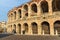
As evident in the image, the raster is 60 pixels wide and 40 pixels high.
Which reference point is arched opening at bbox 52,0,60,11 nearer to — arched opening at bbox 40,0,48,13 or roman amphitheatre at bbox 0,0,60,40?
roman amphitheatre at bbox 0,0,60,40

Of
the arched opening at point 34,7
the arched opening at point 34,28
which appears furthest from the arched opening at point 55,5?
the arched opening at point 34,28

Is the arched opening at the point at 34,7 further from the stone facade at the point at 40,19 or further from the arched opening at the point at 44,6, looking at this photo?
the arched opening at the point at 44,6

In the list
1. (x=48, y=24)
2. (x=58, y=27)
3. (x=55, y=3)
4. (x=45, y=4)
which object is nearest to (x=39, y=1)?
(x=45, y=4)

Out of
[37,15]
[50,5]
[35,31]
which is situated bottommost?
[35,31]

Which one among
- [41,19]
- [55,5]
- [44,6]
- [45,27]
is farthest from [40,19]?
[55,5]

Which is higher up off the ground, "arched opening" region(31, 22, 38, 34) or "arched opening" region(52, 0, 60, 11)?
"arched opening" region(52, 0, 60, 11)

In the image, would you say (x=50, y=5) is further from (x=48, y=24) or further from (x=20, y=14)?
(x=20, y=14)

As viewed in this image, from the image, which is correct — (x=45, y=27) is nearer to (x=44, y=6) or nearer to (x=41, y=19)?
(x=41, y=19)


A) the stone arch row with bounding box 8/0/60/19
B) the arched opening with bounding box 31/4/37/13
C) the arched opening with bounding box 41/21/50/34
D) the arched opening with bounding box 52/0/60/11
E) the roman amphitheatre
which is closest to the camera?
the roman amphitheatre

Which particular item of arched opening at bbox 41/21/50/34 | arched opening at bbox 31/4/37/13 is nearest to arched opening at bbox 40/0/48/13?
arched opening at bbox 31/4/37/13

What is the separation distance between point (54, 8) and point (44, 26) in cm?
392

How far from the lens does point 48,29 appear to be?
72.2 feet

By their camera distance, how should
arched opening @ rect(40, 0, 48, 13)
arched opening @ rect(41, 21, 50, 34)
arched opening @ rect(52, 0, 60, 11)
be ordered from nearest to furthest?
arched opening @ rect(41, 21, 50, 34) → arched opening @ rect(52, 0, 60, 11) → arched opening @ rect(40, 0, 48, 13)

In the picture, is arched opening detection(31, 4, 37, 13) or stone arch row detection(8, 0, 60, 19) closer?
stone arch row detection(8, 0, 60, 19)
